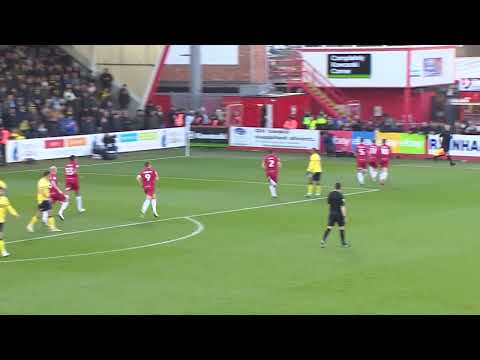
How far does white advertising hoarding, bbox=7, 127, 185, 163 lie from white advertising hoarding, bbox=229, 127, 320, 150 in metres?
3.37

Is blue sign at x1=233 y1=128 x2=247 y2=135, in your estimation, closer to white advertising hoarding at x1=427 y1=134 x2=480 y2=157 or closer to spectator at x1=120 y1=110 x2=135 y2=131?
spectator at x1=120 y1=110 x2=135 y2=131

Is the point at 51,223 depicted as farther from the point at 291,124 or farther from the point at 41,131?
the point at 291,124

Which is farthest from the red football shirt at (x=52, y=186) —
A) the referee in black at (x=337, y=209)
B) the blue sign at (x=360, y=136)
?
the blue sign at (x=360, y=136)

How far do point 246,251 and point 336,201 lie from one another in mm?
2621

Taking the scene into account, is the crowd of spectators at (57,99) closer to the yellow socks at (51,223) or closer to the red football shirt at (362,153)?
the red football shirt at (362,153)

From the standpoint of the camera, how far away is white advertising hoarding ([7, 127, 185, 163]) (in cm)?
4422

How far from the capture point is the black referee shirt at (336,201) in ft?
78.1

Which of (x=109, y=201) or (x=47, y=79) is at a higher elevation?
(x=47, y=79)

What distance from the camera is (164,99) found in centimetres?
6359

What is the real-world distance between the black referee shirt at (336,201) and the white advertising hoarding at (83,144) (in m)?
23.6
